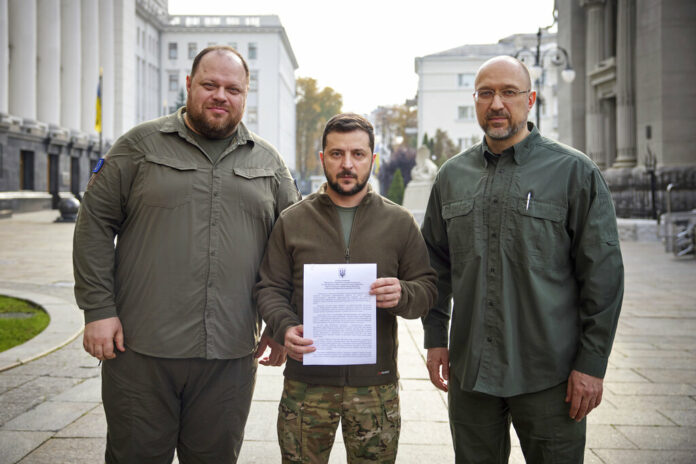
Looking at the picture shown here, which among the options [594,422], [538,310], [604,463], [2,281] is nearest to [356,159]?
[538,310]

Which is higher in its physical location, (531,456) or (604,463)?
(531,456)

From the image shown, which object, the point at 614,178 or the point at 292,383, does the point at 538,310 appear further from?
the point at 614,178

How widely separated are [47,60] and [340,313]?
49487 millimetres

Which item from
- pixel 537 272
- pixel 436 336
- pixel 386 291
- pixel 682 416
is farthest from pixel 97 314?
pixel 682 416

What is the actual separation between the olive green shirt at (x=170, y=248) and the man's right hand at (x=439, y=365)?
0.94m

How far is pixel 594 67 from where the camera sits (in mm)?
31391

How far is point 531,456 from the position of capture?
307 cm

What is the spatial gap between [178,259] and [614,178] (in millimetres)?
26640

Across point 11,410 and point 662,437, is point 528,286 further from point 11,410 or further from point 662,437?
point 11,410

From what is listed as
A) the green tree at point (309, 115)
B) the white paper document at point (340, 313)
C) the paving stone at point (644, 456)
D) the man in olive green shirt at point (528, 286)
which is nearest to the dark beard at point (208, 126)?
the white paper document at point (340, 313)

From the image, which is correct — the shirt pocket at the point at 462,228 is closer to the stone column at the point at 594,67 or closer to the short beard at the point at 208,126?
the short beard at the point at 208,126

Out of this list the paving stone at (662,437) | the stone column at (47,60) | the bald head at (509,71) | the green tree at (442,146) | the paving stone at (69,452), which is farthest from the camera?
the green tree at (442,146)

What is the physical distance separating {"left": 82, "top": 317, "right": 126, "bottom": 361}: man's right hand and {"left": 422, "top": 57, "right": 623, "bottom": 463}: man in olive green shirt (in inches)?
66.5

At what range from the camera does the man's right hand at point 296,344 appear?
118 inches
